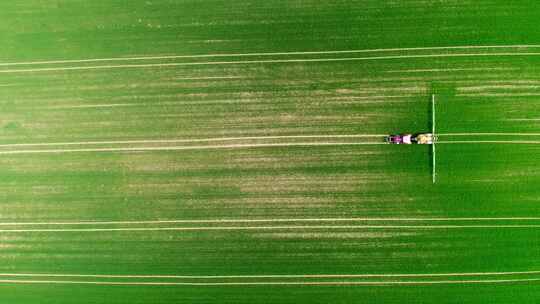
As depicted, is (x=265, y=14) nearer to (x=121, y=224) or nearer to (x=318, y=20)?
(x=318, y=20)

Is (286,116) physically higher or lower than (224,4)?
lower

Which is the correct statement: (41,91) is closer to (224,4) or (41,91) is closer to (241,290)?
(224,4)

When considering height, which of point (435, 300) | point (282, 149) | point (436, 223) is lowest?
point (435, 300)

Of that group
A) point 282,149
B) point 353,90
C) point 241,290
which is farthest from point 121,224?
point 353,90

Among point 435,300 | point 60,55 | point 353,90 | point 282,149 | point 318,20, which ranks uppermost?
point 318,20

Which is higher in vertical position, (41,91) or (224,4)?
(224,4)

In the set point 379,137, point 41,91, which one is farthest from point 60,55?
point 379,137
